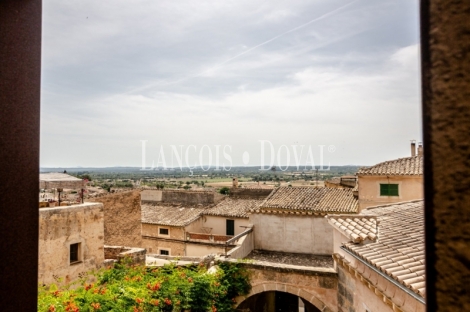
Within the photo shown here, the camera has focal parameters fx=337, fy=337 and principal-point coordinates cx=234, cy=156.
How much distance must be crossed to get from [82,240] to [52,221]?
137cm

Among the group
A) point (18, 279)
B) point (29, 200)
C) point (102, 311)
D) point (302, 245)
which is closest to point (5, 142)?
point (29, 200)

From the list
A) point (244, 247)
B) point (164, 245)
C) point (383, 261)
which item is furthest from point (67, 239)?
point (164, 245)

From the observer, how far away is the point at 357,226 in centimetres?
797

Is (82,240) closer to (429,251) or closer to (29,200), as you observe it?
(29,200)

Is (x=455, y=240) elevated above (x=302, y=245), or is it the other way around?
(x=455, y=240)

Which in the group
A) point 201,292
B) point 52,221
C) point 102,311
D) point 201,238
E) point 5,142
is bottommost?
point 201,238

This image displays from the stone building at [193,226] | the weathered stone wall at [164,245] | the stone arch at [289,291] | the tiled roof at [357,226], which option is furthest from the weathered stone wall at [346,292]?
the weathered stone wall at [164,245]

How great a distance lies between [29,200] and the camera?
3.43ft

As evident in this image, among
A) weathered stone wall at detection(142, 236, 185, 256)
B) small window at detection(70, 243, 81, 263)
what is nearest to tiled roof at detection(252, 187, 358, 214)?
weathered stone wall at detection(142, 236, 185, 256)

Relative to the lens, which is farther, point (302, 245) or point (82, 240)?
point (302, 245)

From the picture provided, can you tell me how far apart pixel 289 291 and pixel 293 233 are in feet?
22.6

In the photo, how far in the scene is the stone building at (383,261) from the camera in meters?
4.73

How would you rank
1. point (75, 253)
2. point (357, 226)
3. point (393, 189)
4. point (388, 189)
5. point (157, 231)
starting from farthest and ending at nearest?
point (157, 231)
point (388, 189)
point (393, 189)
point (75, 253)
point (357, 226)

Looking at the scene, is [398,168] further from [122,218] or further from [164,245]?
[164,245]
